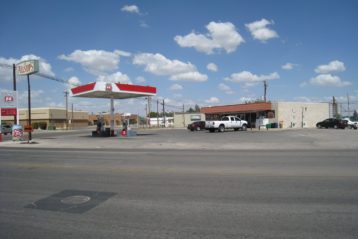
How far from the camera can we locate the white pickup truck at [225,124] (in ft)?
141

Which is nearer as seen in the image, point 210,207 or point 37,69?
point 210,207

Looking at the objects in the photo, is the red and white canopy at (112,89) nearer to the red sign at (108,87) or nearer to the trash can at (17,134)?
the red sign at (108,87)

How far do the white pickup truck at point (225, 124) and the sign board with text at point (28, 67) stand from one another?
21708 mm

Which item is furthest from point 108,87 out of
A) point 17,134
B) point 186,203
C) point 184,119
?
point 184,119

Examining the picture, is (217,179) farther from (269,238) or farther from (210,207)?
(269,238)

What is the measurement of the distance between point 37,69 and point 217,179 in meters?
28.4

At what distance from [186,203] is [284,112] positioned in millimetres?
49233

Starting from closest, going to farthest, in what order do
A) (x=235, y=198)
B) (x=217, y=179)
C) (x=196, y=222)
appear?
(x=196, y=222) → (x=235, y=198) → (x=217, y=179)

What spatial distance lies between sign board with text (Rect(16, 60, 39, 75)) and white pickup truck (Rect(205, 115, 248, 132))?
21.7m

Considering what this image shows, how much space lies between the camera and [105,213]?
6.05 metres

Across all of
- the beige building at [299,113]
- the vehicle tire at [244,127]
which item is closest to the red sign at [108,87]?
the vehicle tire at [244,127]

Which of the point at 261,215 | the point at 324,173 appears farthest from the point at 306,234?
the point at 324,173

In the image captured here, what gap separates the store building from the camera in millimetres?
52406

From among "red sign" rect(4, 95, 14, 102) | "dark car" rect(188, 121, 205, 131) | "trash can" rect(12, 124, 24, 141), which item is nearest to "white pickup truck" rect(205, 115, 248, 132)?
"dark car" rect(188, 121, 205, 131)
